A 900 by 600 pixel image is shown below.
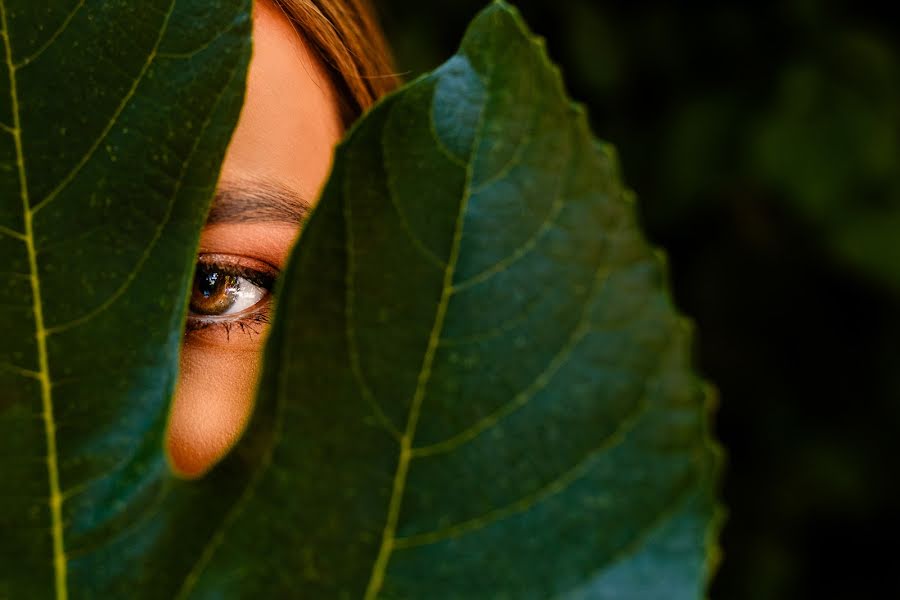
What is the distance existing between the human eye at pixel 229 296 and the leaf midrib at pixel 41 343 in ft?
1.00

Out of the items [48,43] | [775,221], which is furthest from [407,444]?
[775,221]

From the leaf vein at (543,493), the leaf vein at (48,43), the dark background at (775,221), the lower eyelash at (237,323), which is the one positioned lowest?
the dark background at (775,221)

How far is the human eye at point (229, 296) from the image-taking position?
546 mm

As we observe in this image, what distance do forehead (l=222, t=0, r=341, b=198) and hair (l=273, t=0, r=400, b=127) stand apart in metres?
0.01

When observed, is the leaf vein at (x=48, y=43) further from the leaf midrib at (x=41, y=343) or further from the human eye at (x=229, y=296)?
the human eye at (x=229, y=296)

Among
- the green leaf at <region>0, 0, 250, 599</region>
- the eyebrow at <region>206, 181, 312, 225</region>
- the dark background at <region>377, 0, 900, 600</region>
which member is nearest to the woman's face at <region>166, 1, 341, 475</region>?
the eyebrow at <region>206, 181, 312, 225</region>

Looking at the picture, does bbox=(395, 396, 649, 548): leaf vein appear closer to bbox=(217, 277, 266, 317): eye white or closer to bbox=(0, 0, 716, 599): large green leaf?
bbox=(0, 0, 716, 599): large green leaf

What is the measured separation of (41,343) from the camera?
9.0 inches

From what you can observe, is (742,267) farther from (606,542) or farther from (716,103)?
(606,542)

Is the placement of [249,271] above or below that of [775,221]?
above

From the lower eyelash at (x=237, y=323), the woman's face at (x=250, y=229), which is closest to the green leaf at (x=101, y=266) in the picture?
the woman's face at (x=250, y=229)

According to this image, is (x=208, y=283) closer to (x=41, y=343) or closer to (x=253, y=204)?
(x=253, y=204)

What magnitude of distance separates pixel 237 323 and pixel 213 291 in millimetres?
24

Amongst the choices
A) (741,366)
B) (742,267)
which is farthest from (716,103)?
(741,366)
